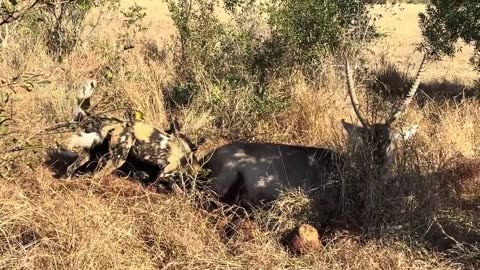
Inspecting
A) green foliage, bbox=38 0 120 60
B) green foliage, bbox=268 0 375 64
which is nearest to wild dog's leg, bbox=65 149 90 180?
green foliage, bbox=268 0 375 64

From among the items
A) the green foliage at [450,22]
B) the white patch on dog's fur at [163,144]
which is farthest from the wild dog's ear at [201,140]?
the green foliage at [450,22]

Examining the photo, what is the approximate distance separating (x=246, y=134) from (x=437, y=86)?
6.36 meters

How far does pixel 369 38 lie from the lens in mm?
11109

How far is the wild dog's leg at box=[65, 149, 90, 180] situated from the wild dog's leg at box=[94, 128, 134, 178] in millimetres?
281

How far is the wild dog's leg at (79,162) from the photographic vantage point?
20.4 feet

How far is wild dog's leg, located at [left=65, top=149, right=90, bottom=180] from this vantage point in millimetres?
6223

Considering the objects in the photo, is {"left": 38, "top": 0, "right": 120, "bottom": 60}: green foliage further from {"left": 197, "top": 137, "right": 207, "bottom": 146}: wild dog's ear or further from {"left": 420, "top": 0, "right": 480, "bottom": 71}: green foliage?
{"left": 420, "top": 0, "right": 480, "bottom": 71}: green foliage

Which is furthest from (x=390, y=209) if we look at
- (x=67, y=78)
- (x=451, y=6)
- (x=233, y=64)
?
(x=67, y=78)

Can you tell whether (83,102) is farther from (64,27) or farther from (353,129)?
(64,27)

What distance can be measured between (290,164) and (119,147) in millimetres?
1877

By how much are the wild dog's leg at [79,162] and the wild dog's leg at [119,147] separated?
0.28 metres

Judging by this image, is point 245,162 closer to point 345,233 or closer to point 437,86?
point 345,233

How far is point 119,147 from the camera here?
653 centimetres

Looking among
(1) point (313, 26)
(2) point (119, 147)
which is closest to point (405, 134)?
(2) point (119, 147)
